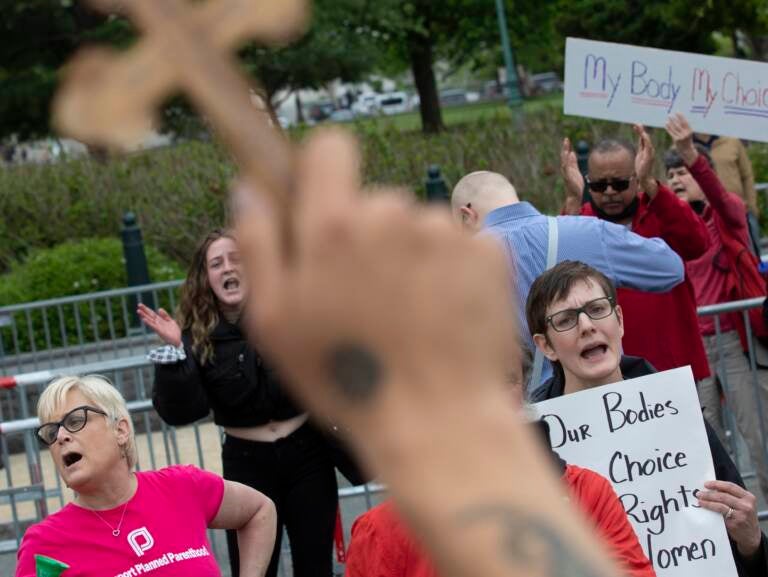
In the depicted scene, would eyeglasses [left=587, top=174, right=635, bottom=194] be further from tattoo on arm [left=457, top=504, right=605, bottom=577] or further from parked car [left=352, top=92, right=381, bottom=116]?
parked car [left=352, top=92, right=381, bottom=116]

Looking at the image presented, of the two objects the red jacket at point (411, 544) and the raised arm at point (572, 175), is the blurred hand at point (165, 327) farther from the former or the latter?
the raised arm at point (572, 175)

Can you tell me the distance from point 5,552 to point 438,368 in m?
5.93

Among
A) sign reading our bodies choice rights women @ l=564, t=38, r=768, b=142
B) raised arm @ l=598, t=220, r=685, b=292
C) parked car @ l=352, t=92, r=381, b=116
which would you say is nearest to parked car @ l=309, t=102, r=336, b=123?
parked car @ l=352, t=92, r=381, b=116

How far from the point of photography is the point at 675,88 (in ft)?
20.9

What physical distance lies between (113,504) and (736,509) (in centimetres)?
178

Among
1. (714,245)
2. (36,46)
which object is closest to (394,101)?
(36,46)

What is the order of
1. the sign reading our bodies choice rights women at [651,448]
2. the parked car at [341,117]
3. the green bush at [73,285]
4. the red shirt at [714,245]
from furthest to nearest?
the parked car at [341,117] < the green bush at [73,285] < the red shirt at [714,245] < the sign reading our bodies choice rights women at [651,448]

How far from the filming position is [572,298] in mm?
3943

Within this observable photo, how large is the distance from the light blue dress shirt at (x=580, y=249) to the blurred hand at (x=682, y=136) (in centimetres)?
126

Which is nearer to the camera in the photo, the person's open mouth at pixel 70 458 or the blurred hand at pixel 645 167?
the person's open mouth at pixel 70 458

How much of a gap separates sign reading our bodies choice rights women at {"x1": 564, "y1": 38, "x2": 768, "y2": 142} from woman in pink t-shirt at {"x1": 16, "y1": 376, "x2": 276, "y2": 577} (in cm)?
307

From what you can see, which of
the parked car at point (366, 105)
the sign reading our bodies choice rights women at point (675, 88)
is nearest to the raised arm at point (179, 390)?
Answer: the sign reading our bodies choice rights women at point (675, 88)

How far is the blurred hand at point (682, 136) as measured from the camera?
592cm

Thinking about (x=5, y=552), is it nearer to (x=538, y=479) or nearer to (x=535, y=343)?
(x=535, y=343)
